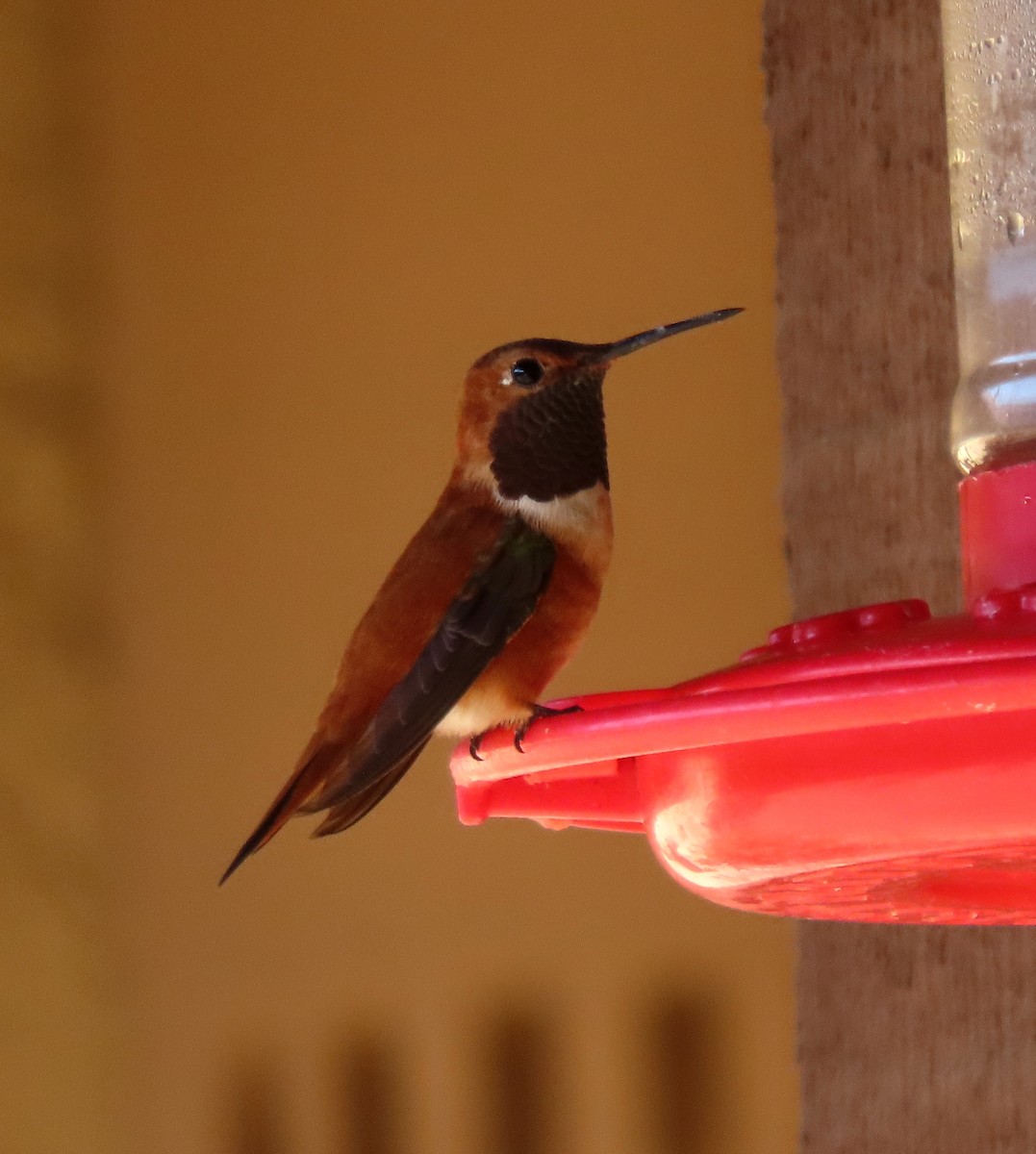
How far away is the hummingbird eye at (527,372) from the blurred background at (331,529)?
605 millimetres

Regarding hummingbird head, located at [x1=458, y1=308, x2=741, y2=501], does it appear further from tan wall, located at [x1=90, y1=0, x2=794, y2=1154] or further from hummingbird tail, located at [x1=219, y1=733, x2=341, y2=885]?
tan wall, located at [x1=90, y1=0, x2=794, y2=1154]

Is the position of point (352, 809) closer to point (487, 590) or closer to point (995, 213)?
point (487, 590)

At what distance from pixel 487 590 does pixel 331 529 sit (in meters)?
1.32

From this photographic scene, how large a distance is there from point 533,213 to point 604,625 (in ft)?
Result: 1.96

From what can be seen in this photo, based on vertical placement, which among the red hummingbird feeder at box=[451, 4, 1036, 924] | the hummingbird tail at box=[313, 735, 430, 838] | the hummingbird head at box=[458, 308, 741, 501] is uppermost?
the hummingbird head at box=[458, 308, 741, 501]

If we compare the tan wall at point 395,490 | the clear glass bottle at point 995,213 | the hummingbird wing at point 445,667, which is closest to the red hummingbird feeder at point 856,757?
the clear glass bottle at point 995,213

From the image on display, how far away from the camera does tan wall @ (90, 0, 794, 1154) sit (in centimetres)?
204

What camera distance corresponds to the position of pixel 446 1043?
7.30ft

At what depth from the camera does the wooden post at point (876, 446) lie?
1.34 meters

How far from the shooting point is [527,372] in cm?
146

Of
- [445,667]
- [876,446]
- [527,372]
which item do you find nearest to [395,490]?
[527,372]

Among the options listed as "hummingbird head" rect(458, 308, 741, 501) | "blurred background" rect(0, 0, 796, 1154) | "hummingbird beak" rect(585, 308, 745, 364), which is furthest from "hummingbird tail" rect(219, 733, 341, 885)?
"blurred background" rect(0, 0, 796, 1154)

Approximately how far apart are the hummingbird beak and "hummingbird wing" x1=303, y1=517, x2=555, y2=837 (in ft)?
0.55

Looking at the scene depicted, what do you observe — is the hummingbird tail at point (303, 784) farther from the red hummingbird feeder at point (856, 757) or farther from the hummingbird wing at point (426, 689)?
the red hummingbird feeder at point (856, 757)
